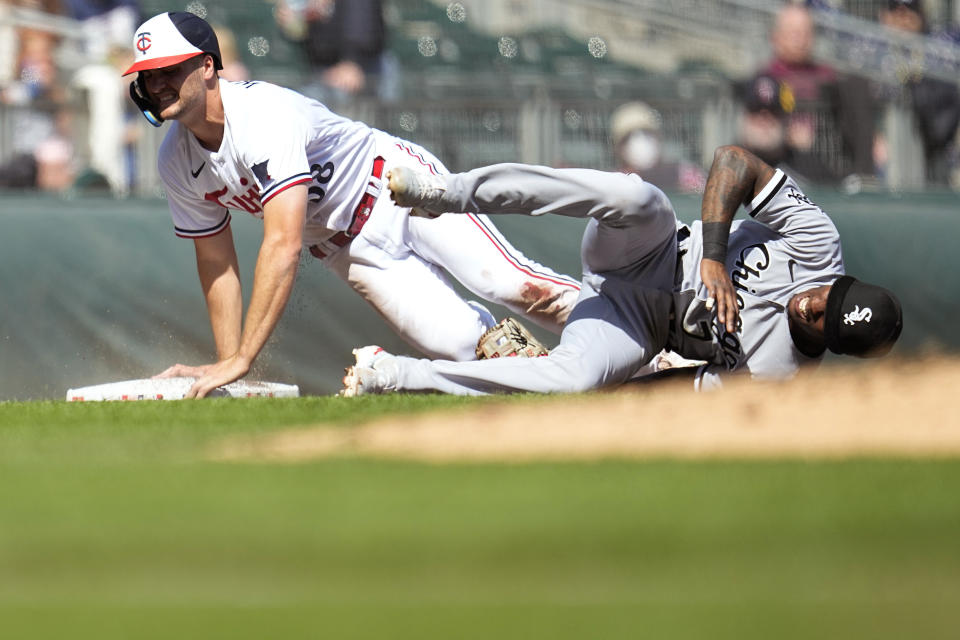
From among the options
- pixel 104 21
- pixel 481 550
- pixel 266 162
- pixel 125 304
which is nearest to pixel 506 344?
pixel 266 162

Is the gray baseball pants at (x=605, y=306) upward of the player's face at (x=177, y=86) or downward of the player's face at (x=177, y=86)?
downward

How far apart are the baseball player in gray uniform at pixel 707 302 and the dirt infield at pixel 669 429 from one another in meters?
0.20

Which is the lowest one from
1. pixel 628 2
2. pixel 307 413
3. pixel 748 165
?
pixel 307 413

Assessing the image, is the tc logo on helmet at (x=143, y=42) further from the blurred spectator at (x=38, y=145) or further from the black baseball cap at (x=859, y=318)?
the blurred spectator at (x=38, y=145)

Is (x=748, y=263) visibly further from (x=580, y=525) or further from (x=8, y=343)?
(x=8, y=343)

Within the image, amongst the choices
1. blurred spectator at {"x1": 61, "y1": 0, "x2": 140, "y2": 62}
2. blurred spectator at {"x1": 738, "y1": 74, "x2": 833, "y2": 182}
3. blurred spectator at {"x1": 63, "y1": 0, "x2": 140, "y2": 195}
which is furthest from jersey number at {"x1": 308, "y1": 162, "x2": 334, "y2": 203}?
blurred spectator at {"x1": 61, "y1": 0, "x2": 140, "y2": 62}

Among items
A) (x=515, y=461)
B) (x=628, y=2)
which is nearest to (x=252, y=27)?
(x=628, y=2)

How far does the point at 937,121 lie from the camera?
8.19 meters

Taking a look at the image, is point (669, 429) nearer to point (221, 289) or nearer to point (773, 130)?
point (221, 289)

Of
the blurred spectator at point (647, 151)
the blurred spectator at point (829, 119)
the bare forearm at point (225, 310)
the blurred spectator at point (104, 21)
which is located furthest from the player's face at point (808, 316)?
the blurred spectator at point (104, 21)

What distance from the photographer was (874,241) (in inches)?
241

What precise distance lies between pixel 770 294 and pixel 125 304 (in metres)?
2.91

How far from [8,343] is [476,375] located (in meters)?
2.33

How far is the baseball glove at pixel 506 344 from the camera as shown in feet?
15.7
